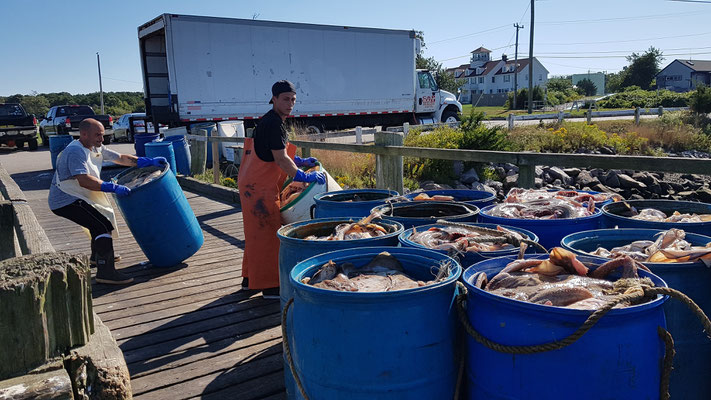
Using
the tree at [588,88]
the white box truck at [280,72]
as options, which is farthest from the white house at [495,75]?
the white box truck at [280,72]

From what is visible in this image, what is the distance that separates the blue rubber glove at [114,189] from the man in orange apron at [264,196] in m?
1.26

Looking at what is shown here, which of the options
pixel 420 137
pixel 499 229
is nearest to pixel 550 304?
pixel 499 229

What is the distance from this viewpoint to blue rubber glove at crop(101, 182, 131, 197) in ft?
16.4

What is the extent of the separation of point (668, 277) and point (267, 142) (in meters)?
3.06

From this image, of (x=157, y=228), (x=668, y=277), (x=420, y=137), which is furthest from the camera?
(x=420, y=137)

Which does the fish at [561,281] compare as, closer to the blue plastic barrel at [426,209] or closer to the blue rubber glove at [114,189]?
the blue plastic barrel at [426,209]

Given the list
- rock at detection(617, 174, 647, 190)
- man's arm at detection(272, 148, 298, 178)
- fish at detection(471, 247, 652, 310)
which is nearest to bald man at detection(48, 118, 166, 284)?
man's arm at detection(272, 148, 298, 178)

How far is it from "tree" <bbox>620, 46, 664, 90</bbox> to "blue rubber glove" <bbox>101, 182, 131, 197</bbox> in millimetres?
79694

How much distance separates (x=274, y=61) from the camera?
18.0m

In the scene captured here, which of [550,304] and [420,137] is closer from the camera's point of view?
[550,304]

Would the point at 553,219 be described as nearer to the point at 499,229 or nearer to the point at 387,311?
the point at 499,229

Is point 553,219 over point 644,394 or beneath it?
over

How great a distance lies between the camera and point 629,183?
13.5 m

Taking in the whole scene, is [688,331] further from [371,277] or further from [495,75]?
[495,75]
